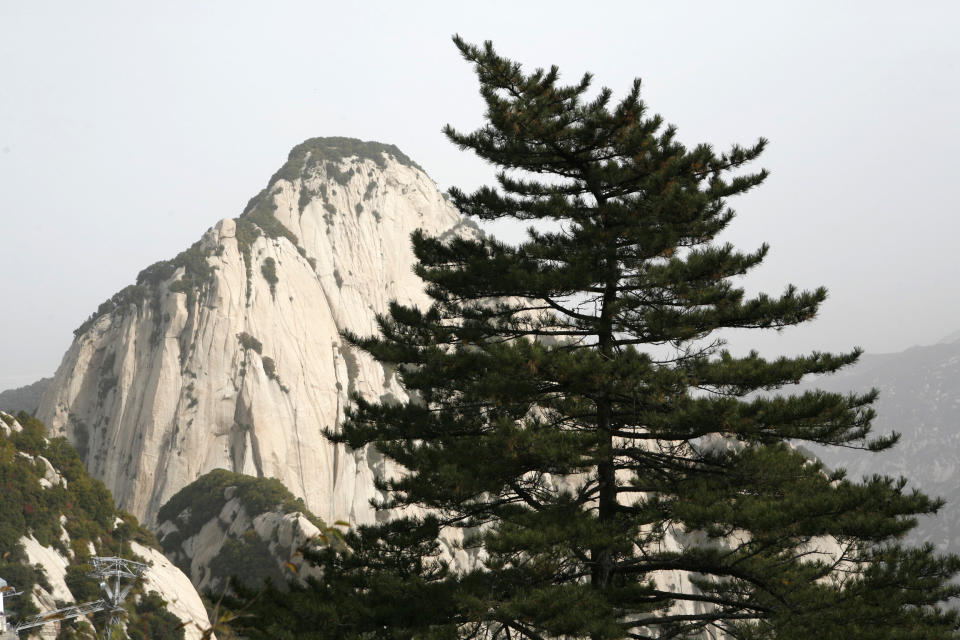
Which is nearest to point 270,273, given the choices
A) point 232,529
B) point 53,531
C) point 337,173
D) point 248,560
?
point 337,173

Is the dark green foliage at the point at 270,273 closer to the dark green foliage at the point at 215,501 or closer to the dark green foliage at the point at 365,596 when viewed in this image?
the dark green foliage at the point at 215,501

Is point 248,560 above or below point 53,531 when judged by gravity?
below

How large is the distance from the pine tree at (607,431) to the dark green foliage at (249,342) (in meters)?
58.8

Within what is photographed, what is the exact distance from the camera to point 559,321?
13562 millimetres

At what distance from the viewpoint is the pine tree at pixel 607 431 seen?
1086 cm

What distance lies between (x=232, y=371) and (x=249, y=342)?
356 centimetres

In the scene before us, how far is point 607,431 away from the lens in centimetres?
1205

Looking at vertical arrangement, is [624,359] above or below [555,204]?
below

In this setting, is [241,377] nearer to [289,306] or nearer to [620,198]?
[289,306]

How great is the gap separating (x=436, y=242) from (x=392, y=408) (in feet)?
11.4

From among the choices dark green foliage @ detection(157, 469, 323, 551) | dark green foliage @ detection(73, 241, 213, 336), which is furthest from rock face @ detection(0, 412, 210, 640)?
dark green foliage @ detection(73, 241, 213, 336)

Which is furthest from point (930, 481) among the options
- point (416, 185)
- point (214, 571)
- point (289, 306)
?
point (214, 571)

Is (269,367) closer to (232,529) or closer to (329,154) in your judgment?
(232,529)

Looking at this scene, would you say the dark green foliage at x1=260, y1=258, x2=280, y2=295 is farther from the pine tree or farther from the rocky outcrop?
the pine tree
